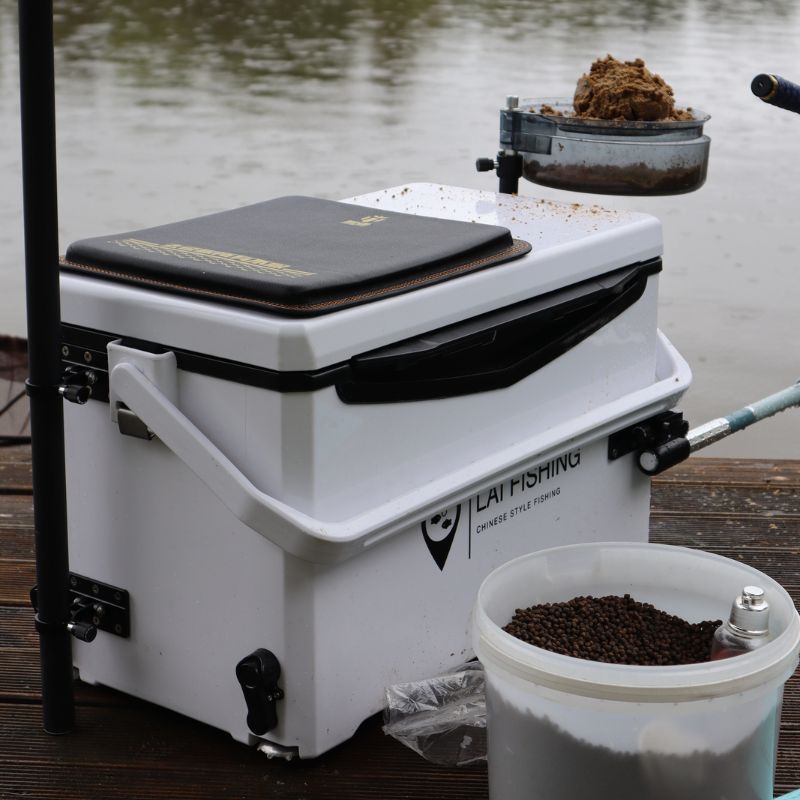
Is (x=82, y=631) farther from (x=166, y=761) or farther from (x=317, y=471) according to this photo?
(x=317, y=471)

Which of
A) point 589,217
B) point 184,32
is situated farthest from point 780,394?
point 184,32

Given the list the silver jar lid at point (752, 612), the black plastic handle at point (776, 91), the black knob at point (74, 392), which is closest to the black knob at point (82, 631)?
the black knob at point (74, 392)

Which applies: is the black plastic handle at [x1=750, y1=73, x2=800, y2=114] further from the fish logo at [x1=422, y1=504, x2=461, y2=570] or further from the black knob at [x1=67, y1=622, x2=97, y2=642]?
the black knob at [x1=67, y1=622, x2=97, y2=642]

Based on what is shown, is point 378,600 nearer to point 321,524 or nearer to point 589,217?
point 321,524

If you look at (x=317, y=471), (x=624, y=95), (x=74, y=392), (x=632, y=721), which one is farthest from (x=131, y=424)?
(x=624, y=95)

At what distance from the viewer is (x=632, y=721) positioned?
110 cm

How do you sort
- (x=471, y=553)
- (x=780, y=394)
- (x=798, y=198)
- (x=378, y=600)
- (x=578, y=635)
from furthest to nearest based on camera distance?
(x=798, y=198) → (x=780, y=394) → (x=471, y=553) → (x=378, y=600) → (x=578, y=635)

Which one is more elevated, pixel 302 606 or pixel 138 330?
pixel 138 330

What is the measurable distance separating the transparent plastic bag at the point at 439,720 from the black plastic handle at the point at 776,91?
0.72 metres

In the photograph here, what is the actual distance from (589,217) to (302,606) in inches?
27.4

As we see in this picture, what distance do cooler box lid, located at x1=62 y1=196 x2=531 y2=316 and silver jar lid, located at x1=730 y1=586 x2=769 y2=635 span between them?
46 cm

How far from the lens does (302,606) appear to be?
1.33 meters

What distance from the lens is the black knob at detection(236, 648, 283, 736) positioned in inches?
52.3

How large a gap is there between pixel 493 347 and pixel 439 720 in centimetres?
42
